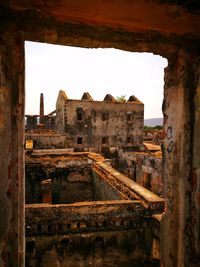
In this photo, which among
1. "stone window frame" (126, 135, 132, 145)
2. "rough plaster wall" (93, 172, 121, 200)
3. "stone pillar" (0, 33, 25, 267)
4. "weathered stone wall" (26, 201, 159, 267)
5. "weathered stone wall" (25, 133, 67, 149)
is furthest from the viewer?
"stone window frame" (126, 135, 132, 145)

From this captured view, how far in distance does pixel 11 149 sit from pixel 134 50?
155 cm

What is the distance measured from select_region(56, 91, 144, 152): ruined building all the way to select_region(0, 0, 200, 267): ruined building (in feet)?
82.7

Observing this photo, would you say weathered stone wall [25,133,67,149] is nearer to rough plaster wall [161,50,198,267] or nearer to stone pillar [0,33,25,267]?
rough plaster wall [161,50,198,267]

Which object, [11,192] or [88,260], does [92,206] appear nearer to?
[88,260]

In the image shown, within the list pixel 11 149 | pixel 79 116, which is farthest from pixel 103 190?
pixel 79 116

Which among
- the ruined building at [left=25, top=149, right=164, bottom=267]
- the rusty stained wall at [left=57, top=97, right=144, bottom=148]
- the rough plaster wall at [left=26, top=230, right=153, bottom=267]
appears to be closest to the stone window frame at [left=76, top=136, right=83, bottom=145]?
the rusty stained wall at [left=57, top=97, right=144, bottom=148]

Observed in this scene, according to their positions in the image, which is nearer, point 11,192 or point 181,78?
point 11,192

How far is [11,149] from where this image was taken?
2.03 meters

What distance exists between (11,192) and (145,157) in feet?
48.9

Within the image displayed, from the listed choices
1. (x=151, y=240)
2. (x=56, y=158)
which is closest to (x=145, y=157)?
(x=56, y=158)

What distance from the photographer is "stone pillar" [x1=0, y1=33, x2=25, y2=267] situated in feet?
6.38

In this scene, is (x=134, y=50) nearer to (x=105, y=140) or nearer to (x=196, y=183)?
(x=196, y=183)

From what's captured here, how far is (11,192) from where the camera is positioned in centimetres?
205

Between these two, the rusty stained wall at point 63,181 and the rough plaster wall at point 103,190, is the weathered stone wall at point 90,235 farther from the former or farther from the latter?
the rusty stained wall at point 63,181
